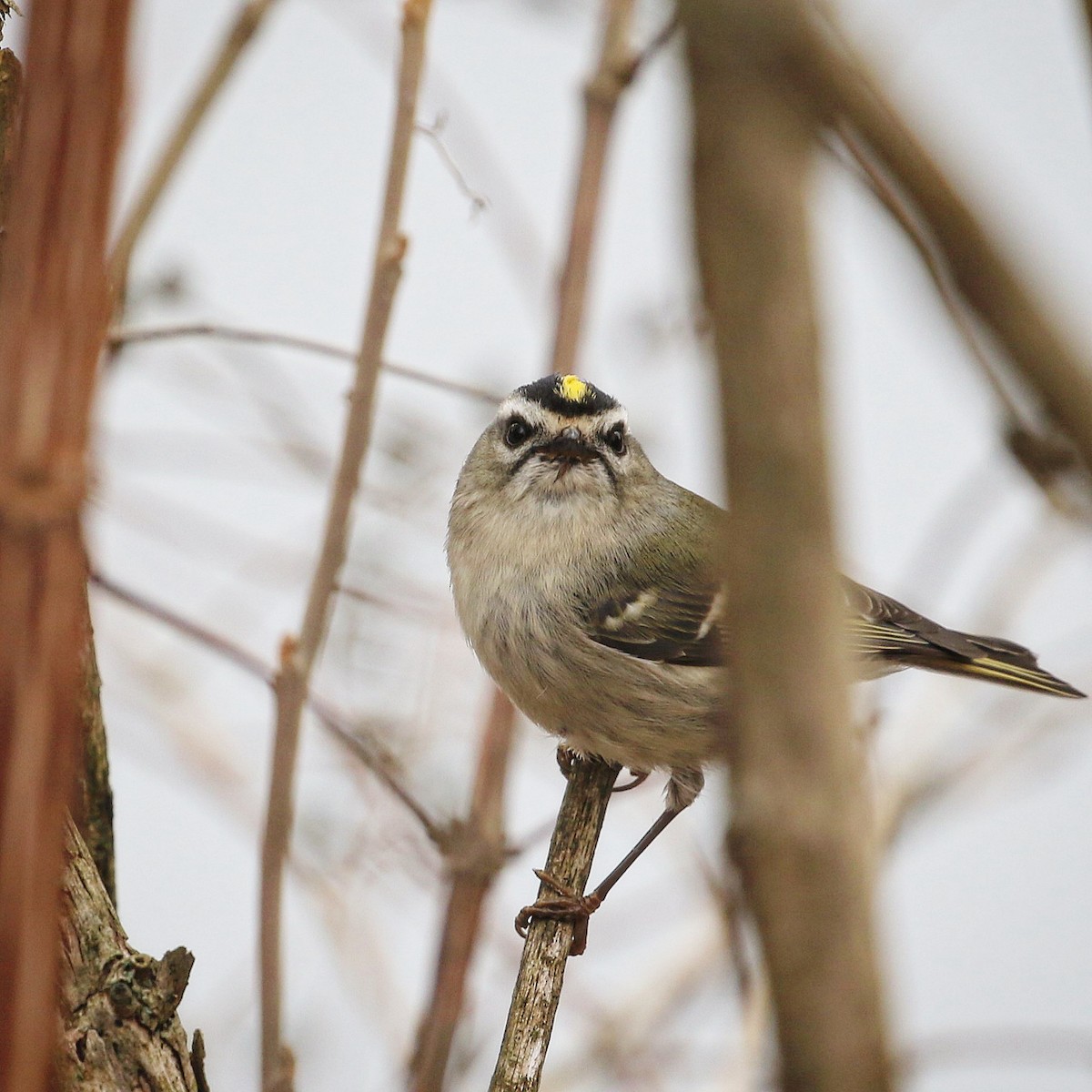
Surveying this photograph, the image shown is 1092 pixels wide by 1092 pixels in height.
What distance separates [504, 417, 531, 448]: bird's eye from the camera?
2441 millimetres

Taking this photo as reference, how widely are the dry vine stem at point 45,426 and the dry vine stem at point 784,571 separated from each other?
0.86 ft

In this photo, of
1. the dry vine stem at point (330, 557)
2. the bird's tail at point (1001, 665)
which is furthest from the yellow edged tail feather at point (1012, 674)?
the dry vine stem at point (330, 557)

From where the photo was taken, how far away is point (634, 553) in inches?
97.3

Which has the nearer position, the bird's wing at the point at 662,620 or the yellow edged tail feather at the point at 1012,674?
the bird's wing at the point at 662,620

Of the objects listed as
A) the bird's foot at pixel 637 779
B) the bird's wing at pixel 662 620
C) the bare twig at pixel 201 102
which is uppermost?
the bare twig at pixel 201 102

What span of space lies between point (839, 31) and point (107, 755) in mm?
1375

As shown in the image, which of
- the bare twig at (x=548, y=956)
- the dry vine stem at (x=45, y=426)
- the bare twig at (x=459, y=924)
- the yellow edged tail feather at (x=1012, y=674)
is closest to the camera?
the dry vine stem at (x=45, y=426)

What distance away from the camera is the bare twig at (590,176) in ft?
6.89

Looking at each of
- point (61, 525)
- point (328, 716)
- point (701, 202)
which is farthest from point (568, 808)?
point (701, 202)

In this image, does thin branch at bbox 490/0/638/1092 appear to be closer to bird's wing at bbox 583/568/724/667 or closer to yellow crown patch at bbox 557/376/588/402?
yellow crown patch at bbox 557/376/588/402

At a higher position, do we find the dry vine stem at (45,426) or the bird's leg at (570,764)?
the bird's leg at (570,764)

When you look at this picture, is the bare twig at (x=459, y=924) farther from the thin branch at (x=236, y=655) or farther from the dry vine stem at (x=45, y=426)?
the dry vine stem at (x=45, y=426)

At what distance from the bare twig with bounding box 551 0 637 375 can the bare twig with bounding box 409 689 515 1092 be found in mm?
768

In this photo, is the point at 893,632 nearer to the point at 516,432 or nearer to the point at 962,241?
the point at 516,432
